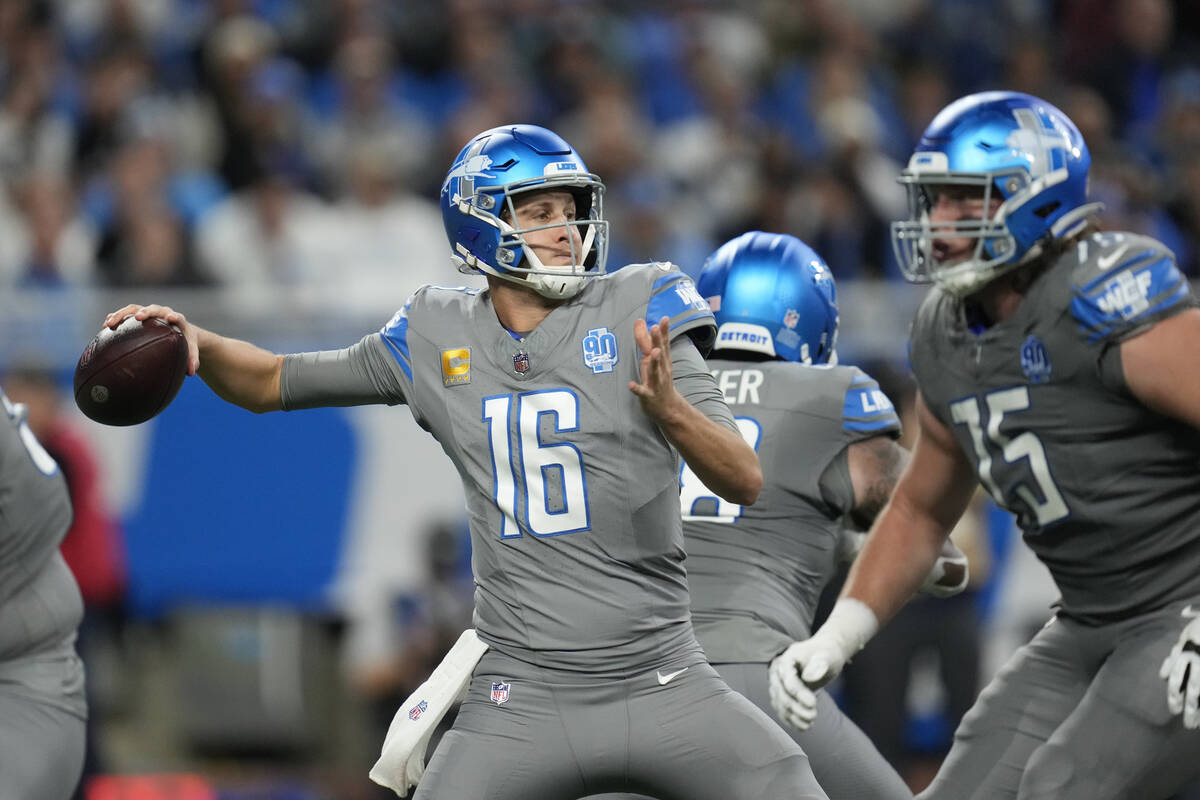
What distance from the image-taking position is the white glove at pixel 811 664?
154 inches

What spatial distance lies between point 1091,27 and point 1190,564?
6959 millimetres

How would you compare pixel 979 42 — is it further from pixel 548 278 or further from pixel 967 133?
pixel 548 278

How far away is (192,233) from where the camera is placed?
820 centimetres

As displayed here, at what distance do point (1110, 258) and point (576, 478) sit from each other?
4.23 ft

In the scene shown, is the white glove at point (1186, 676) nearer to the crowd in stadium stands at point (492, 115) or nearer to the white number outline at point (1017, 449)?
the white number outline at point (1017, 449)

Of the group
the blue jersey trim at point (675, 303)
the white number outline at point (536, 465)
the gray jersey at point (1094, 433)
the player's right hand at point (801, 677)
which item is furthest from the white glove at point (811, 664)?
the blue jersey trim at point (675, 303)

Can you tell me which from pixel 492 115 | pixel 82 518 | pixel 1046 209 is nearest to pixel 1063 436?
pixel 1046 209

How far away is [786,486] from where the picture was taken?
4297 mm

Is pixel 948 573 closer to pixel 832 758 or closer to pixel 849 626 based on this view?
pixel 849 626

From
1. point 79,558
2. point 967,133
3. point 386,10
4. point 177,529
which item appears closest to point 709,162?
point 386,10

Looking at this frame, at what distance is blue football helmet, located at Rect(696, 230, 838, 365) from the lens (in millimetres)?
4484

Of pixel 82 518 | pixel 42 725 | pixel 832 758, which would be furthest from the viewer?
pixel 82 518

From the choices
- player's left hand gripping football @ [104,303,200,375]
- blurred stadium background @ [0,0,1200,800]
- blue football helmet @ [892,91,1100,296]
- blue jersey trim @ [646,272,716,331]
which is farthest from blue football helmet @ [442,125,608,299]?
blurred stadium background @ [0,0,1200,800]

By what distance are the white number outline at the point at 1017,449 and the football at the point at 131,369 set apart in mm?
1805
